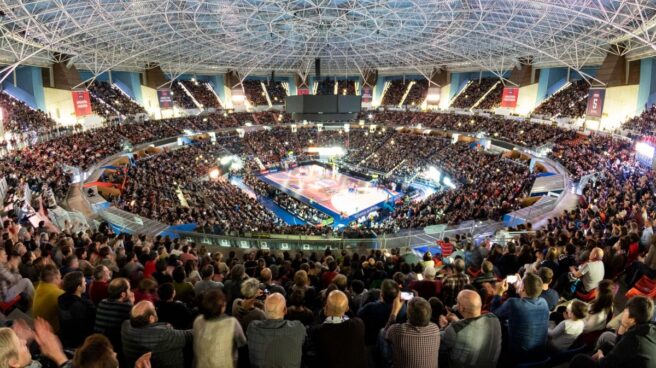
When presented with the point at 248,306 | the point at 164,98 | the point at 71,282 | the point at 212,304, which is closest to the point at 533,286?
the point at 248,306

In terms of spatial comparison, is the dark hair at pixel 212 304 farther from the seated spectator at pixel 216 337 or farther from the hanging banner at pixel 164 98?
the hanging banner at pixel 164 98

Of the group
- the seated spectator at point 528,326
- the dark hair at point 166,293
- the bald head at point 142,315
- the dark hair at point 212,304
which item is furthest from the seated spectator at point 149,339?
the seated spectator at point 528,326

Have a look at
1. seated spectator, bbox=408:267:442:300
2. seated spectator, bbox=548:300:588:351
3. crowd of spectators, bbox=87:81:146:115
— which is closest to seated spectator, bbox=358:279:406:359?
seated spectator, bbox=408:267:442:300

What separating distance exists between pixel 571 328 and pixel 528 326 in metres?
0.60

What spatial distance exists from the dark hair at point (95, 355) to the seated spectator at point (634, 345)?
3493 mm

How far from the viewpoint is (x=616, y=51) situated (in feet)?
96.7

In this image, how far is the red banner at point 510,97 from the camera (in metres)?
41.0

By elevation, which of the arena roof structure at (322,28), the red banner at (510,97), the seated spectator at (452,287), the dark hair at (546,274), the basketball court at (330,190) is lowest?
the basketball court at (330,190)

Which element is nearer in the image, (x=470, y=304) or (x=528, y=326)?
(x=470, y=304)

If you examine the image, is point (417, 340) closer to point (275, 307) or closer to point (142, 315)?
point (275, 307)

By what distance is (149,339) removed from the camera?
3416 millimetres

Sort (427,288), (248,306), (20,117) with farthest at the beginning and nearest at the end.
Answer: (20,117) → (427,288) → (248,306)

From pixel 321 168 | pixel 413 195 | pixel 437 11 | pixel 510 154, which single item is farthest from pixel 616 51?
pixel 321 168

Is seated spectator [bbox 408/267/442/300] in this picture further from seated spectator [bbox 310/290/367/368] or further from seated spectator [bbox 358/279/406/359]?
seated spectator [bbox 310/290/367/368]
